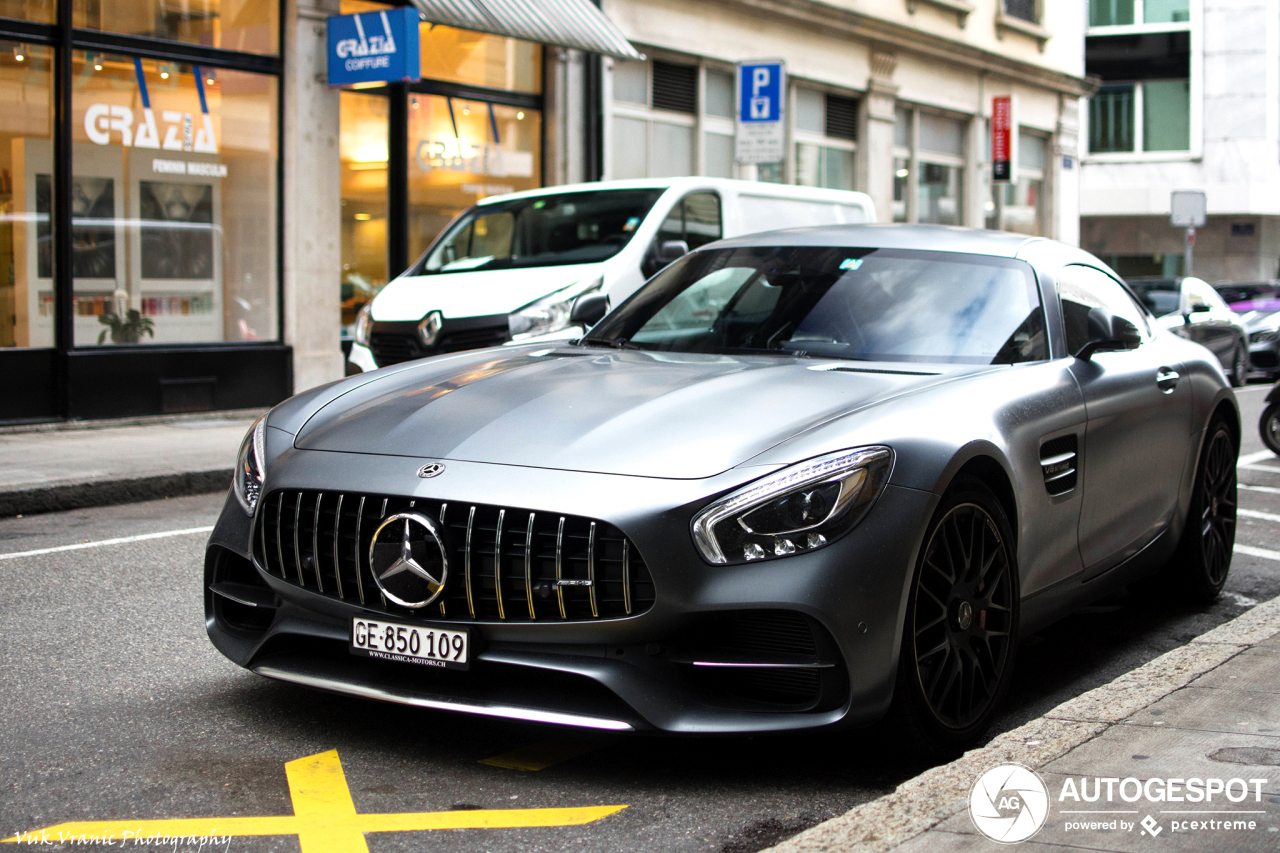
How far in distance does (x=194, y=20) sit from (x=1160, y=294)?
1494cm

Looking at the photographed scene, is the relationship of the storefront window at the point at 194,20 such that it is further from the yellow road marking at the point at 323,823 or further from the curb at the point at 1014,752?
the curb at the point at 1014,752

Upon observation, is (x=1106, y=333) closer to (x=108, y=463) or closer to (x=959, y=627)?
(x=959, y=627)

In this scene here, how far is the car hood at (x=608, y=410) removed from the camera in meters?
3.57

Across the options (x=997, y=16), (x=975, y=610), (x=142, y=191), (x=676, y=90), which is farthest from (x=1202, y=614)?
(x=997, y=16)

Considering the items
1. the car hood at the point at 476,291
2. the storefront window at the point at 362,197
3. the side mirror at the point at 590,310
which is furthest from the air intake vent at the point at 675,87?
the side mirror at the point at 590,310

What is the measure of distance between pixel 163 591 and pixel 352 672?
2.57 meters

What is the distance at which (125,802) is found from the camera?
338 cm

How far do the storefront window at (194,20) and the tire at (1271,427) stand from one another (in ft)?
32.6

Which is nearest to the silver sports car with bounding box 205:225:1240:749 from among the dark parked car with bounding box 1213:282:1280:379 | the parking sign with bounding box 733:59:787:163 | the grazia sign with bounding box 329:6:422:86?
the parking sign with bounding box 733:59:787:163

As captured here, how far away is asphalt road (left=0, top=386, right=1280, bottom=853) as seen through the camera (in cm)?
331

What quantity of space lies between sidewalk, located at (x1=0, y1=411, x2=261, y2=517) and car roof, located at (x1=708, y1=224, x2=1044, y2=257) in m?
4.95

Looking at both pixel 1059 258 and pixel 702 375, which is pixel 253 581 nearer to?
pixel 702 375

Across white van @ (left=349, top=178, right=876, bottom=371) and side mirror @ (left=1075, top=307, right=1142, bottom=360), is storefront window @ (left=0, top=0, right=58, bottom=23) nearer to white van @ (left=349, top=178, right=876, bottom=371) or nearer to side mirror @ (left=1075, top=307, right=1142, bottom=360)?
white van @ (left=349, top=178, right=876, bottom=371)

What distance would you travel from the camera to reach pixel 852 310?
4.73m
